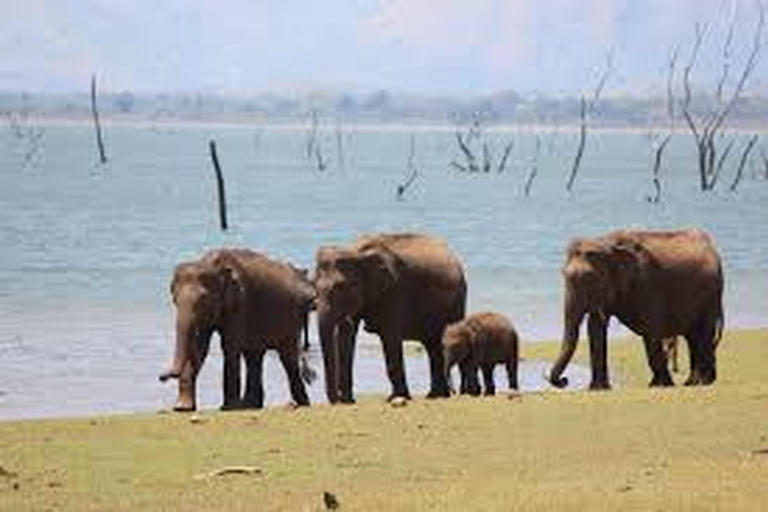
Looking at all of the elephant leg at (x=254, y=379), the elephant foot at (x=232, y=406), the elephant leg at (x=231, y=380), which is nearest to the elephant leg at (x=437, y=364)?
the elephant leg at (x=254, y=379)

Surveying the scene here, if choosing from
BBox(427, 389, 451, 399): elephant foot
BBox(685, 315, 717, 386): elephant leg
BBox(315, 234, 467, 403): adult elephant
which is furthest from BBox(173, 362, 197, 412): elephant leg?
BBox(685, 315, 717, 386): elephant leg

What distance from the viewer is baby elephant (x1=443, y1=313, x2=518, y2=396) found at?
91.3 ft

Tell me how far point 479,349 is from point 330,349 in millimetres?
3389

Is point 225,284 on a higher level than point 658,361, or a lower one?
higher

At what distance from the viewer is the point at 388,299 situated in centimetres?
2669

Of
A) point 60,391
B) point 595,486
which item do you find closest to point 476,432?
point 595,486

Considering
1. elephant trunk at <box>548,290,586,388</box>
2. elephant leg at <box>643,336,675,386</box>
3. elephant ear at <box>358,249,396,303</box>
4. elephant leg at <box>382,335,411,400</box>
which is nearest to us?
elephant ear at <box>358,249,396,303</box>

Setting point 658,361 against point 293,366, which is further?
point 658,361

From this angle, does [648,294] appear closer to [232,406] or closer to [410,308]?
[410,308]

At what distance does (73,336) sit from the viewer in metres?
43.5

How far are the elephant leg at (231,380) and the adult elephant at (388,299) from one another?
131cm

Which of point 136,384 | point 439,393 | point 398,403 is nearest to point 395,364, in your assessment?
point 439,393

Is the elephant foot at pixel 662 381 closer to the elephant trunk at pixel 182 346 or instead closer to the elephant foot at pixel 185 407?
the elephant trunk at pixel 182 346

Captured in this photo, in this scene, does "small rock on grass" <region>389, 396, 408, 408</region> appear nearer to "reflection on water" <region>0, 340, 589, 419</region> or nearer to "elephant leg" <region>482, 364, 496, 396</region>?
"elephant leg" <region>482, 364, 496, 396</region>
